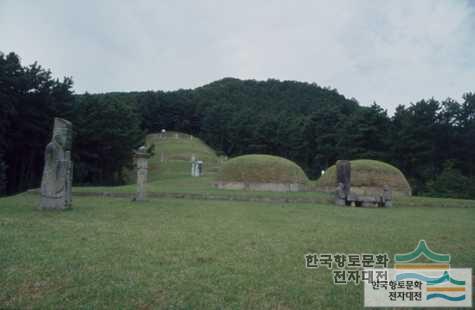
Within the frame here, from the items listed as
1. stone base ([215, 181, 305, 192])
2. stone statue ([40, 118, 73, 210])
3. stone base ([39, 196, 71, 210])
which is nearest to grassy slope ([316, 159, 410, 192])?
stone base ([215, 181, 305, 192])

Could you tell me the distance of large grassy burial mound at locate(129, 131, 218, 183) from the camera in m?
38.6

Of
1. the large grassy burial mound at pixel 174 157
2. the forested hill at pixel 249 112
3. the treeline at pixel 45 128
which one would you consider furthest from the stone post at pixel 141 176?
the forested hill at pixel 249 112

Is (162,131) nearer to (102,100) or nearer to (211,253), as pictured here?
(102,100)

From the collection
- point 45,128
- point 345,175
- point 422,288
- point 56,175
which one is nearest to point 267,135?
point 45,128

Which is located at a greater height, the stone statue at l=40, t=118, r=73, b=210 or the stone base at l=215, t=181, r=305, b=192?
the stone statue at l=40, t=118, r=73, b=210

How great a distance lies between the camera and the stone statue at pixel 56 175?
982 cm

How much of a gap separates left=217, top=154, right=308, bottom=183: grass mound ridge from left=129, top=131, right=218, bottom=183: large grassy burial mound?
1291 centimetres

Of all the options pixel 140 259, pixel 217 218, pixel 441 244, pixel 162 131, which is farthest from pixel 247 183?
pixel 162 131

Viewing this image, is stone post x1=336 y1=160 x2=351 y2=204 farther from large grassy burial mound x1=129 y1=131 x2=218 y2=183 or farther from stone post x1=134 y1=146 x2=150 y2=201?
large grassy burial mound x1=129 y1=131 x2=218 y2=183

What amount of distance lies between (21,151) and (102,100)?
32.3ft

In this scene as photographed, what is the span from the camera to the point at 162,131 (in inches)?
2532

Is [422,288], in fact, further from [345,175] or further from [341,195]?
[345,175]

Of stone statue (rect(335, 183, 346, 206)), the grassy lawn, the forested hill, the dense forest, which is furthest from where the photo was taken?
the forested hill

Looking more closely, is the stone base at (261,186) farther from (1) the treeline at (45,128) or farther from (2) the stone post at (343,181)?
(1) the treeline at (45,128)
